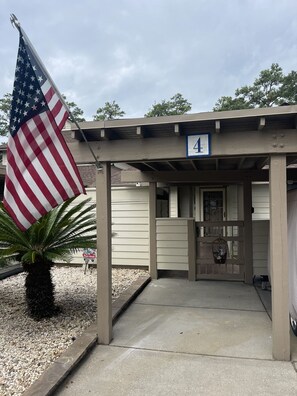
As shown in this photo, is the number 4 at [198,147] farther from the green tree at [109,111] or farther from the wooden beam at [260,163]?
the green tree at [109,111]

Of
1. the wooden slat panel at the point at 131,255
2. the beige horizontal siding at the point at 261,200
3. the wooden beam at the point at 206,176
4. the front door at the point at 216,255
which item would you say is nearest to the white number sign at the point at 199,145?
the wooden beam at the point at 206,176

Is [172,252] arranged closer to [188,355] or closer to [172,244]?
[172,244]

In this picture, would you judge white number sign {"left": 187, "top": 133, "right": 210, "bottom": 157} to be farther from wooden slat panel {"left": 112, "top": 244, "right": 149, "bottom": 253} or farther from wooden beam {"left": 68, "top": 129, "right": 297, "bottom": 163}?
wooden slat panel {"left": 112, "top": 244, "right": 149, "bottom": 253}

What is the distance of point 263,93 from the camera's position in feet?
87.8

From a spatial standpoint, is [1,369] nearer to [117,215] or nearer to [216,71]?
[117,215]

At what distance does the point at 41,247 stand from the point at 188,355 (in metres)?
2.31

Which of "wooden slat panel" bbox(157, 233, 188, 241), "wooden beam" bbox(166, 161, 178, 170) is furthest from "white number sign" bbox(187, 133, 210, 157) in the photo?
"wooden slat panel" bbox(157, 233, 188, 241)

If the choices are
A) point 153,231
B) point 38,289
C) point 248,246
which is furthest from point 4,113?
point 38,289

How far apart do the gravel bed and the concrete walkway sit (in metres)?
0.40

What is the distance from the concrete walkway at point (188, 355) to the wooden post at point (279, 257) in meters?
0.24

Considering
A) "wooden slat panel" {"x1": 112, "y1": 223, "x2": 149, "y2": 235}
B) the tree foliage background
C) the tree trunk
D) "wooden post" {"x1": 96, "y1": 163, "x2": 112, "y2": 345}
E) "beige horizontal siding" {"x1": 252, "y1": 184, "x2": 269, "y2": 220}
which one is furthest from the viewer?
the tree foliage background

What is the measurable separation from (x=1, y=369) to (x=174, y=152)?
2862 mm

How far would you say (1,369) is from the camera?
10.2ft

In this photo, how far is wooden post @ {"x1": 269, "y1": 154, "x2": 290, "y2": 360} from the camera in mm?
3406
